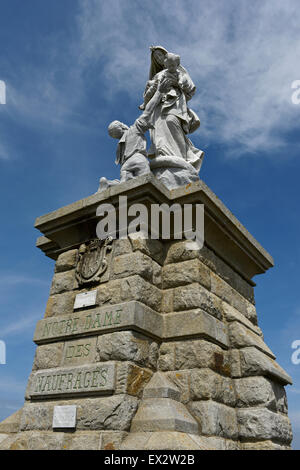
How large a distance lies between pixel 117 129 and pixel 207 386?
3.96 m

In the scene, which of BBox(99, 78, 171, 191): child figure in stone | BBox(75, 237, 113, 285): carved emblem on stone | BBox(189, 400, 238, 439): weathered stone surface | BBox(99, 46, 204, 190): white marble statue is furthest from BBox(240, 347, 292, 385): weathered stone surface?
BBox(99, 78, 171, 191): child figure in stone

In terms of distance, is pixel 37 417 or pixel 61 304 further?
pixel 61 304

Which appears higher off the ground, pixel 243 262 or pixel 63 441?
pixel 243 262

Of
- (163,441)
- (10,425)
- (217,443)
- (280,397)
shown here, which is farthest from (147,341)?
(10,425)

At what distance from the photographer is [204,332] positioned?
161 inches

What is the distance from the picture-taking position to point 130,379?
3742 millimetres

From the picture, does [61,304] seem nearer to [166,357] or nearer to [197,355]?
[166,357]

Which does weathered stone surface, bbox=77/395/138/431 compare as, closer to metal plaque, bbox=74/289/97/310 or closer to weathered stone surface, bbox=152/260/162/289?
metal plaque, bbox=74/289/97/310

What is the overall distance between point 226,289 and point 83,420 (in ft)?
8.10

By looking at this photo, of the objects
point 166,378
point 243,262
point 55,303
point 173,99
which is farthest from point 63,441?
point 173,99

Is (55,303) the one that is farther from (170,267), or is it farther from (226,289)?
(226,289)

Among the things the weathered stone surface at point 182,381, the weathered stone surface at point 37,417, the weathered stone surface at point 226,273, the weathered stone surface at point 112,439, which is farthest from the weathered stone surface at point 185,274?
the weathered stone surface at point 37,417

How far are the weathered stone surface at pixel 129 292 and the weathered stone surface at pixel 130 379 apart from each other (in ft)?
2.34

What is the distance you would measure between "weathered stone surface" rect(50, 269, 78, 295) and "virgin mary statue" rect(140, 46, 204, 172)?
2.28m
